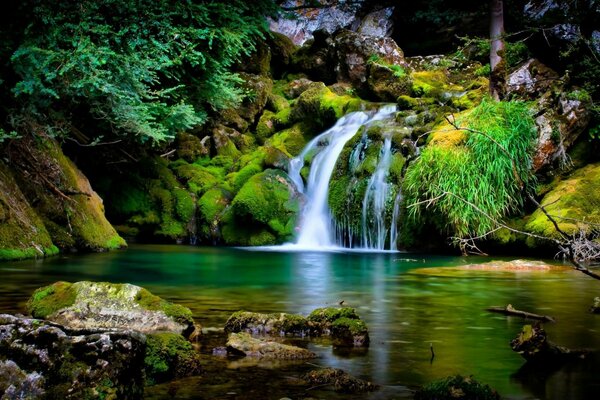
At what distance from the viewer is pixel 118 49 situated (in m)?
12.2

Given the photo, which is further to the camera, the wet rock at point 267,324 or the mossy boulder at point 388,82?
the mossy boulder at point 388,82

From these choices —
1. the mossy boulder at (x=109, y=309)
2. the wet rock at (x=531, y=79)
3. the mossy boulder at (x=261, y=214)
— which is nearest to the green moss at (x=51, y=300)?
the mossy boulder at (x=109, y=309)

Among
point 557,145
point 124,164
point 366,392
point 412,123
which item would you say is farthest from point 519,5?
point 366,392

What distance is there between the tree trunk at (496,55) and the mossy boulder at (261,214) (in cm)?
560

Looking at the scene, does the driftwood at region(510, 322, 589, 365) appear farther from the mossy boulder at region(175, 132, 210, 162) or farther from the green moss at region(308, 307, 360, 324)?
the mossy boulder at region(175, 132, 210, 162)

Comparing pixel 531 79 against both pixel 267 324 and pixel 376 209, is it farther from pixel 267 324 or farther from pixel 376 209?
pixel 267 324

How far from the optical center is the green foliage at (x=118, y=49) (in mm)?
10836

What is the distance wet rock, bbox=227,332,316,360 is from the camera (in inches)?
167

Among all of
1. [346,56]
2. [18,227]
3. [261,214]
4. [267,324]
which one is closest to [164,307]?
[267,324]

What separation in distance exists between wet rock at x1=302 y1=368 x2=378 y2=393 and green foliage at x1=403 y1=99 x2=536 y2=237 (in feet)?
30.4

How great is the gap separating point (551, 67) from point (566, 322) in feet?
42.2

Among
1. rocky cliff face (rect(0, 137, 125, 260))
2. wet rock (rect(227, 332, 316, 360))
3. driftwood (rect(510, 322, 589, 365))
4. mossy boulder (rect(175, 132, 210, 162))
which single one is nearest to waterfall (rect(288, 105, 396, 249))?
mossy boulder (rect(175, 132, 210, 162))

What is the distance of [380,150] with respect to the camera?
16.0 meters

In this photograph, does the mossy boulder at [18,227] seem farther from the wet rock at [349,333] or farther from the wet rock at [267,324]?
the wet rock at [349,333]
